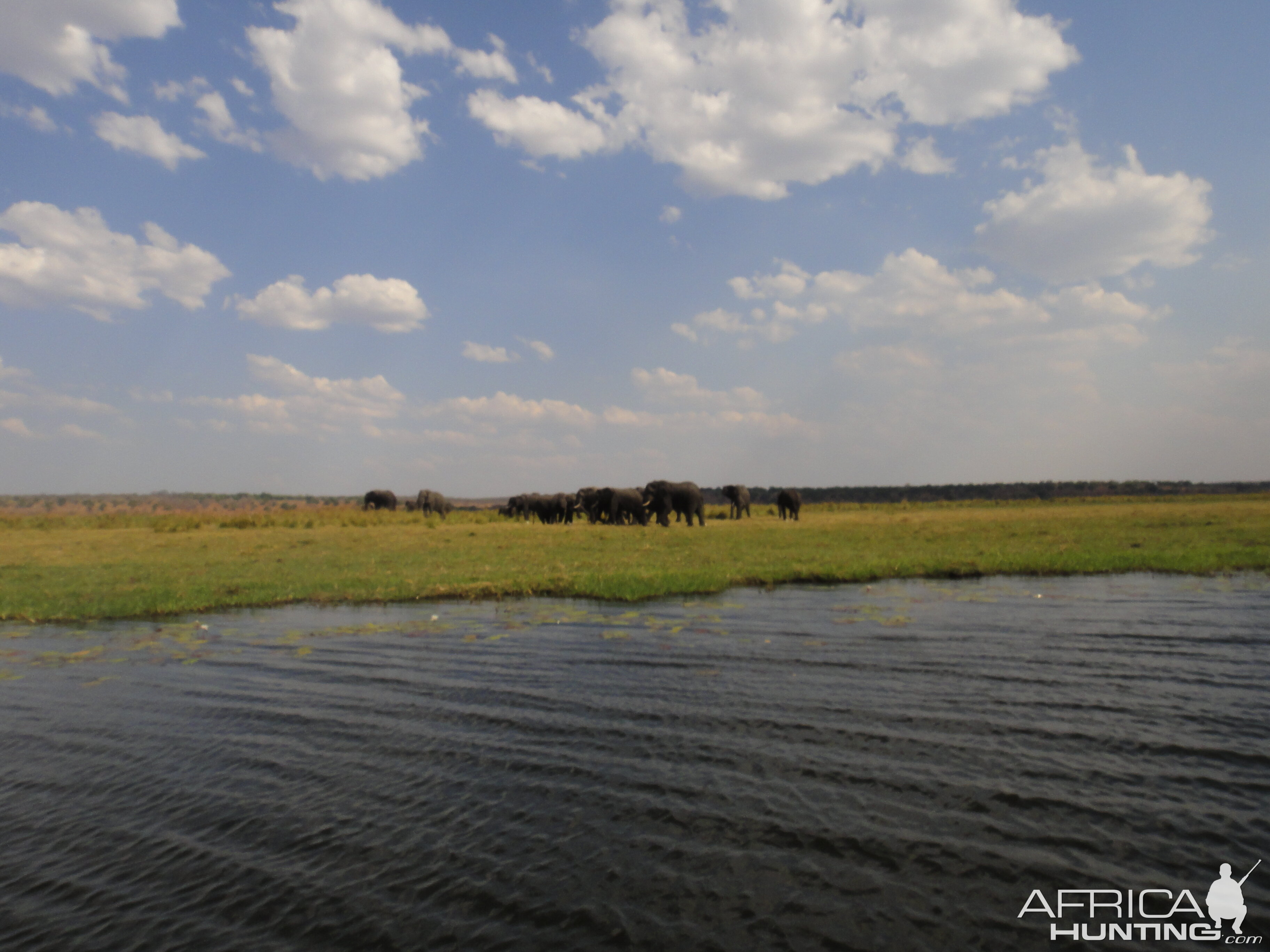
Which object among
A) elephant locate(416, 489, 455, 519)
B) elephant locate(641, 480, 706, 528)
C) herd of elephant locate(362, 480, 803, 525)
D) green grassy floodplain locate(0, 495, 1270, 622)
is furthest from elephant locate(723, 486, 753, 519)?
elephant locate(416, 489, 455, 519)

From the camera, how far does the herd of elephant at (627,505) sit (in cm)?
4066

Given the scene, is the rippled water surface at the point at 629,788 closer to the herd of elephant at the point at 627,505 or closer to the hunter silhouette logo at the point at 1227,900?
the hunter silhouette logo at the point at 1227,900

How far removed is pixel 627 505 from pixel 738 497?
14.5 metres

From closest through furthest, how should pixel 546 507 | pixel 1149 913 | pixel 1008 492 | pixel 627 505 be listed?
pixel 1149 913 → pixel 627 505 → pixel 546 507 → pixel 1008 492

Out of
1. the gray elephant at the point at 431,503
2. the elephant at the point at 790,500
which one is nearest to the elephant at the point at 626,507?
the elephant at the point at 790,500

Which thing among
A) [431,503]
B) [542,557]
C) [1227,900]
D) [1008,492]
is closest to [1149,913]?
[1227,900]

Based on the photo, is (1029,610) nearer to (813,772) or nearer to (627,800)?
(813,772)

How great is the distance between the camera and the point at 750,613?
13.9 metres

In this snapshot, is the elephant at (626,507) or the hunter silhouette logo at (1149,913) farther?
the elephant at (626,507)

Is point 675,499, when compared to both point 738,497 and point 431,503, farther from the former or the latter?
point 431,503

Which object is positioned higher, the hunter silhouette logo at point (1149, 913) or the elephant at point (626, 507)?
the elephant at point (626, 507)

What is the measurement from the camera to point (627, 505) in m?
40.5

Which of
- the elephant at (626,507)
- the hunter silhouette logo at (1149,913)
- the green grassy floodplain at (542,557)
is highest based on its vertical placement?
the elephant at (626,507)

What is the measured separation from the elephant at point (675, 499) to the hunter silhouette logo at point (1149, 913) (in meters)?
36.2
